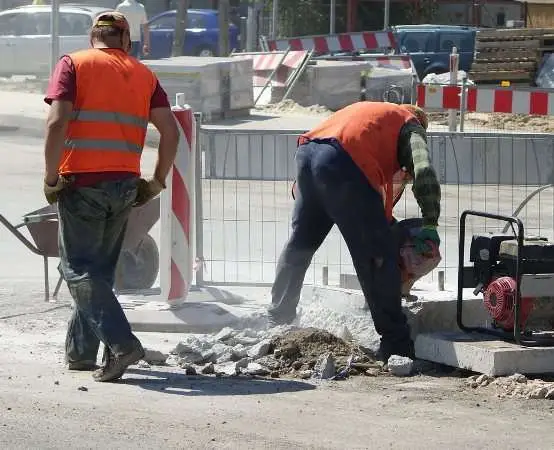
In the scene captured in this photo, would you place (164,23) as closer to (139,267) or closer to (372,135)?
(139,267)

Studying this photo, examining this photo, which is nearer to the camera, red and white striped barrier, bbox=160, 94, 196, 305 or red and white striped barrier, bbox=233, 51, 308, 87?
red and white striped barrier, bbox=160, 94, 196, 305

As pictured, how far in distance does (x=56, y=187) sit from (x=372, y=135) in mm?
1726

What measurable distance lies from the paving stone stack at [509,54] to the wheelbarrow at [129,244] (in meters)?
21.3

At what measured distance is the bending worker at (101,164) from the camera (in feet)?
22.9

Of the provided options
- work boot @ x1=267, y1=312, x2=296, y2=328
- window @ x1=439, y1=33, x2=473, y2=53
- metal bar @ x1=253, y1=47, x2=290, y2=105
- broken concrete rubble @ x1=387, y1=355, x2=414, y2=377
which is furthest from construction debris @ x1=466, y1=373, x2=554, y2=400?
window @ x1=439, y1=33, x2=473, y2=53

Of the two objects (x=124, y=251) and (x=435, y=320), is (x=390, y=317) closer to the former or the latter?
(x=435, y=320)

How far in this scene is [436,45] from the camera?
35.1m

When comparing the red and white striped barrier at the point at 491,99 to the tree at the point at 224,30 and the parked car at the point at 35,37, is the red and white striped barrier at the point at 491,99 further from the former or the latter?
the tree at the point at 224,30

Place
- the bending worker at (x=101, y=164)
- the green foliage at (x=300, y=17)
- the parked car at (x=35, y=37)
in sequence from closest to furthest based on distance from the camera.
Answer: the bending worker at (x=101, y=164), the parked car at (x=35, y=37), the green foliage at (x=300, y=17)

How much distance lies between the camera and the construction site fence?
1081 cm

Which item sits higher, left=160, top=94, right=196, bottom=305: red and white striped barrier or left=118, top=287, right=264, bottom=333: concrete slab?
left=160, top=94, right=196, bottom=305: red and white striped barrier

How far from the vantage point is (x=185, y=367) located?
24.6ft

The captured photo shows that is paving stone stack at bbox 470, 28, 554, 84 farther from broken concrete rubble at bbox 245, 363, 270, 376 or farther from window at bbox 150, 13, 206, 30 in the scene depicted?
broken concrete rubble at bbox 245, 363, 270, 376

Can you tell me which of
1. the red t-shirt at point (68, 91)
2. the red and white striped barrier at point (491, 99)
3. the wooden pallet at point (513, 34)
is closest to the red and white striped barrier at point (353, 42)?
the wooden pallet at point (513, 34)
